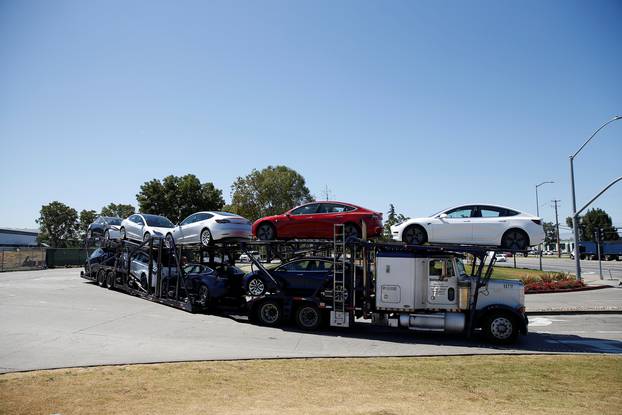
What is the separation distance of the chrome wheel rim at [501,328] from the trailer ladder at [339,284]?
3.73 metres

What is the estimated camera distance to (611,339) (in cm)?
1269

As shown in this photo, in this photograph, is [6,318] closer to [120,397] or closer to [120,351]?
[120,351]

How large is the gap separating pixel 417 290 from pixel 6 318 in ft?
37.9

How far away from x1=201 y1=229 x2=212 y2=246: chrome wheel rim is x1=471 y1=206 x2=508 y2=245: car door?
8137mm

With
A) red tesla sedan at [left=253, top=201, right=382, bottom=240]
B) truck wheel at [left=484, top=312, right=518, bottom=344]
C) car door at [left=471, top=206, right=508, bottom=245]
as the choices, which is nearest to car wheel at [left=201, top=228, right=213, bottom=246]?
red tesla sedan at [left=253, top=201, right=382, bottom=240]

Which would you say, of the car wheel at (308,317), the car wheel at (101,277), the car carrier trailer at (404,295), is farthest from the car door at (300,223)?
the car wheel at (101,277)

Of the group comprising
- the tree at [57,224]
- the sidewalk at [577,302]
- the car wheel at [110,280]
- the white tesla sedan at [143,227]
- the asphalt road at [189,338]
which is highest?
the tree at [57,224]

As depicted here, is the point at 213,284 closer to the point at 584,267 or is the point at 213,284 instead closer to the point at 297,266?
the point at 297,266

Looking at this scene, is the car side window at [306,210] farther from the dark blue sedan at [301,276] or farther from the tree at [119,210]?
the tree at [119,210]

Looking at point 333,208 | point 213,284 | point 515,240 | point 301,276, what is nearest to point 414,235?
point 333,208

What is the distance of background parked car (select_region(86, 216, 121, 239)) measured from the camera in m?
20.5

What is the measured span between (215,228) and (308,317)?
4257 mm

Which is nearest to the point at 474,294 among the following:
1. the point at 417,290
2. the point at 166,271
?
the point at 417,290

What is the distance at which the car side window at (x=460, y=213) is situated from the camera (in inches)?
509
